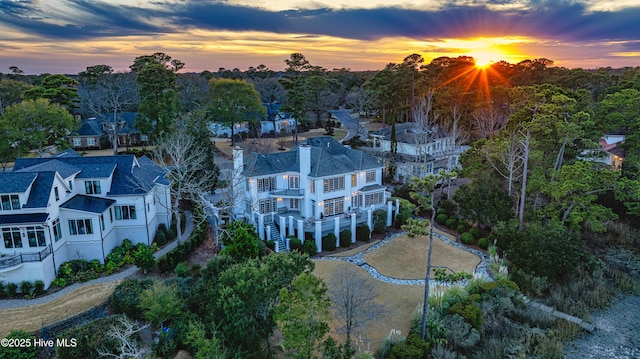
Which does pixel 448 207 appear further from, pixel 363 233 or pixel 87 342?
pixel 87 342

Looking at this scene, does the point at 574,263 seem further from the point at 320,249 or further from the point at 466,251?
the point at 320,249

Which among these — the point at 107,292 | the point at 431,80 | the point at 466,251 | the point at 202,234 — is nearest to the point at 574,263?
the point at 466,251

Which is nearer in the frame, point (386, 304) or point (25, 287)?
point (25, 287)

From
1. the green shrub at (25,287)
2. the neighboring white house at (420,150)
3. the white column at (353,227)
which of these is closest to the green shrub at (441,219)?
the neighboring white house at (420,150)

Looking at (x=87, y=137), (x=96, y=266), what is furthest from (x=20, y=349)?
(x=87, y=137)

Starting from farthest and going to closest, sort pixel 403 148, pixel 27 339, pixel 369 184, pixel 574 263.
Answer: pixel 403 148 → pixel 369 184 → pixel 574 263 → pixel 27 339

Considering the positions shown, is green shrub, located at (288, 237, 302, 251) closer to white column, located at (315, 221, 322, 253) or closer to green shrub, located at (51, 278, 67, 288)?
white column, located at (315, 221, 322, 253)

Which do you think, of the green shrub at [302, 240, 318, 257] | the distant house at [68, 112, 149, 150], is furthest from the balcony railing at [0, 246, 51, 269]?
the distant house at [68, 112, 149, 150]
